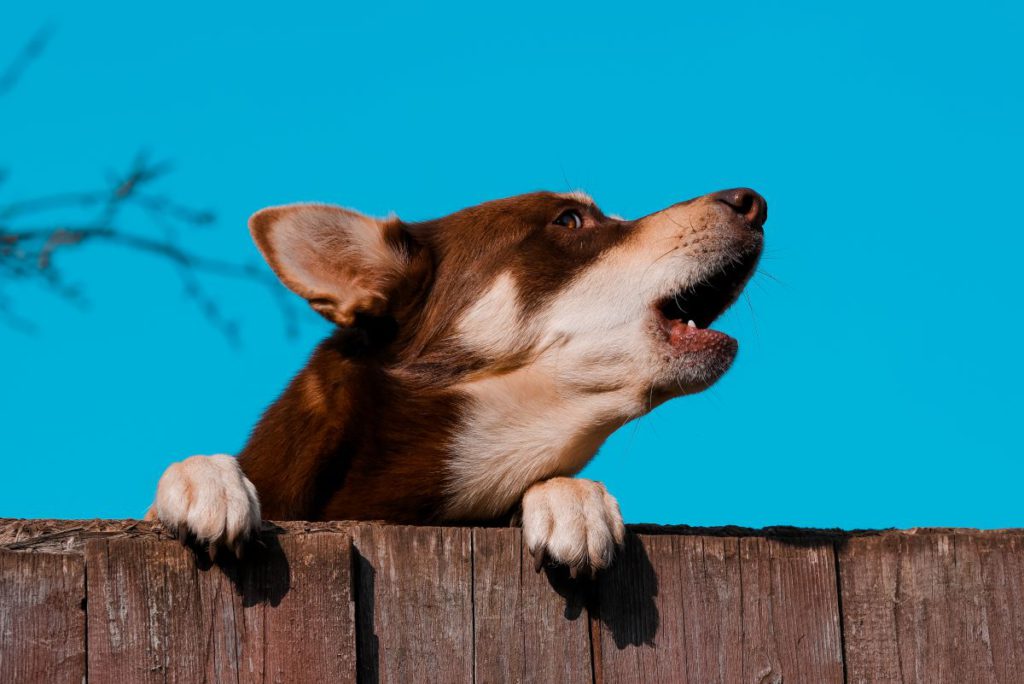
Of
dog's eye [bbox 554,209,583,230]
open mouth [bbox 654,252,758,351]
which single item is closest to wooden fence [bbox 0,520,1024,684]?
open mouth [bbox 654,252,758,351]

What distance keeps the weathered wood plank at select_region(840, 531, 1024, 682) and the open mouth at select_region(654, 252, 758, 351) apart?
43.0 inches

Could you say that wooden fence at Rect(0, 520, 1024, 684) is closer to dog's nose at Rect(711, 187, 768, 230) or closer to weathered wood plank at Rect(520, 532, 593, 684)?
weathered wood plank at Rect(520, 532, 593, 684)

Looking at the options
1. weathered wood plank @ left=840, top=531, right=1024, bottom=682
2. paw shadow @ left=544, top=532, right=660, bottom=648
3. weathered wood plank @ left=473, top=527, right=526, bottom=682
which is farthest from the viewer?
weathered wood plank @ left=840, top=531, right=1024, bottom=682

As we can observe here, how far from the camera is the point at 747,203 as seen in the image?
437 cm

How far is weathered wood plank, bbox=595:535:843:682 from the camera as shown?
2969mm

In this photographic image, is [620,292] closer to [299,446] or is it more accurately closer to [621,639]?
[299,446]

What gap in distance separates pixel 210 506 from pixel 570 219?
233cm

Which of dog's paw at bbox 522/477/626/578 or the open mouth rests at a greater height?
the open mouth

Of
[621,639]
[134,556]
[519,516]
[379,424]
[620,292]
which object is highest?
[620,292]

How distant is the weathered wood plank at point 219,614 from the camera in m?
2.67

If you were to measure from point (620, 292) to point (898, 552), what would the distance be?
1462 millimetres

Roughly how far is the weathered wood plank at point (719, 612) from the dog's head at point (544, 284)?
3.57 feet

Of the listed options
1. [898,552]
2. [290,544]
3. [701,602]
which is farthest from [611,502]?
[290,544]

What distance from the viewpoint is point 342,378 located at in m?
4.31
